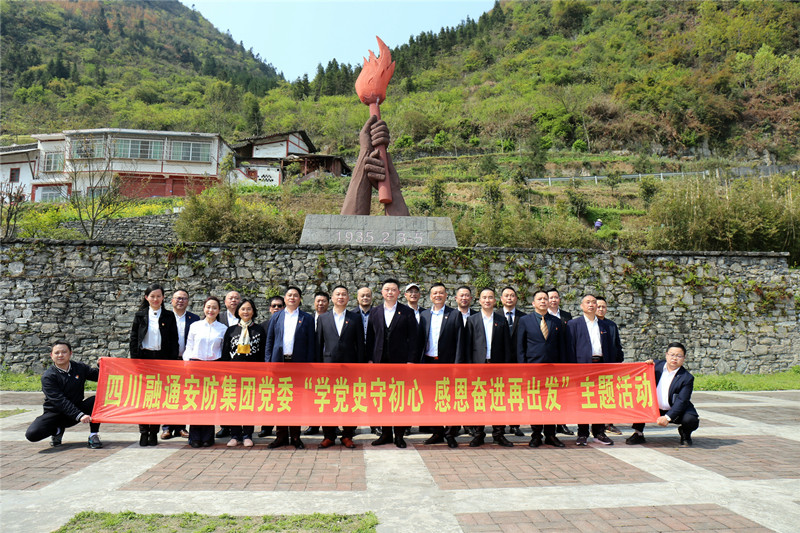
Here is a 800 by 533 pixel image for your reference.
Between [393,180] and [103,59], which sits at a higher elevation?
[103,59]

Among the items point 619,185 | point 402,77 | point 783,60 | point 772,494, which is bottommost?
point 772,494

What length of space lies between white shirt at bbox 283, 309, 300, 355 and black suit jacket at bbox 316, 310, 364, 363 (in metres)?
0.27

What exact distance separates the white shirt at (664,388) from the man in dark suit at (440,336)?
2.25 meters

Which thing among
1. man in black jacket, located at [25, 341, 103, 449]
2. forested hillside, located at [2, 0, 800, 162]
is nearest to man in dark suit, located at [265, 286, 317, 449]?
man in black jacket, located at [25, 341, 103, 449]

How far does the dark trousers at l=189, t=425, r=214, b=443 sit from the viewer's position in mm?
4668

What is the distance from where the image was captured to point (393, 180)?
423 inches

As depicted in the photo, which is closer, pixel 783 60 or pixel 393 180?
pixel 393 180

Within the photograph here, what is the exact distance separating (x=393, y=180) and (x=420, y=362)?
6.34 meters

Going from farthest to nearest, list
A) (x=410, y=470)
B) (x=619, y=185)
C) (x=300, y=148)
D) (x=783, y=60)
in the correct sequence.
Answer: (x=783, y=60) < (x=300, y=148) < (x=619, y=185) < (x=410, y=470)

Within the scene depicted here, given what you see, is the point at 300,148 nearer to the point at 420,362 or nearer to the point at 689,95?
the point at 420,362

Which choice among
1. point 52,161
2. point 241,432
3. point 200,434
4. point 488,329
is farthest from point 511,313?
point 52,161

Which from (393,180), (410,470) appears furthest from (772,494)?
(393,180)

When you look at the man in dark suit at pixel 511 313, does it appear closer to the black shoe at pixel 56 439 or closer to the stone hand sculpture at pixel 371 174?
the black shoe at pixel 56 439

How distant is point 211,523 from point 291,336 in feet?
7.71
